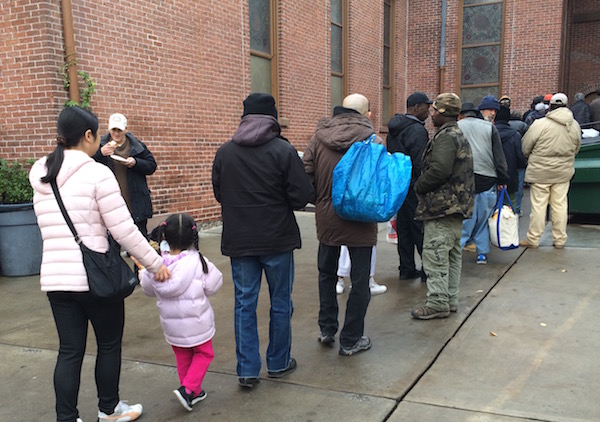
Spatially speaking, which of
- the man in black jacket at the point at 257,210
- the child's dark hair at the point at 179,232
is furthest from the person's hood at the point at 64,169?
the man in black jacket at the point at 257,210

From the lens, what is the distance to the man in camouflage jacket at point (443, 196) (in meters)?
4.26

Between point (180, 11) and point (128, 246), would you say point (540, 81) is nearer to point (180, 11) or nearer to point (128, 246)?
point (180, 11)

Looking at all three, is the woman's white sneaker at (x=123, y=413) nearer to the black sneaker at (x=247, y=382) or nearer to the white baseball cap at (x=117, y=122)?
the black sneaker at (x=247, y=382)

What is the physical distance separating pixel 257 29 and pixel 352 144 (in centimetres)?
715

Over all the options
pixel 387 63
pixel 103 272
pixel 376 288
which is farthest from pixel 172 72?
pixel 387 63

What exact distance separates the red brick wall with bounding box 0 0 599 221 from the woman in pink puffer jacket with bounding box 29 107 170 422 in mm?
4258

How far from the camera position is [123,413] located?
292cm

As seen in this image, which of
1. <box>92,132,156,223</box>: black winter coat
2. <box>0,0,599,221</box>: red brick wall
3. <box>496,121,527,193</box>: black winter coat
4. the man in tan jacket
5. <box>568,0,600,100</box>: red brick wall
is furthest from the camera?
<box>568,0,600,100</box>: red brick wall

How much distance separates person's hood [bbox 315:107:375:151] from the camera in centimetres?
364

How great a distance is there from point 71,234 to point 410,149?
3579mm

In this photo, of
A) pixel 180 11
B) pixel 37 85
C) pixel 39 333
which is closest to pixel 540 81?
pixel 180 11

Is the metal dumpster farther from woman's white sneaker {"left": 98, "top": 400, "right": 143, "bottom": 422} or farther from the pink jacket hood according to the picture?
woman's white sneaker {"left": 98, "top": 400, "right": 143, "bottom": 422}

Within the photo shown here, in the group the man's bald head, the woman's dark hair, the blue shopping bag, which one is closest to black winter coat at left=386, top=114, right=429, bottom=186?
the man's bald head

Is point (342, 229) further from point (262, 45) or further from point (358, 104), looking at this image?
point (262, 45)
